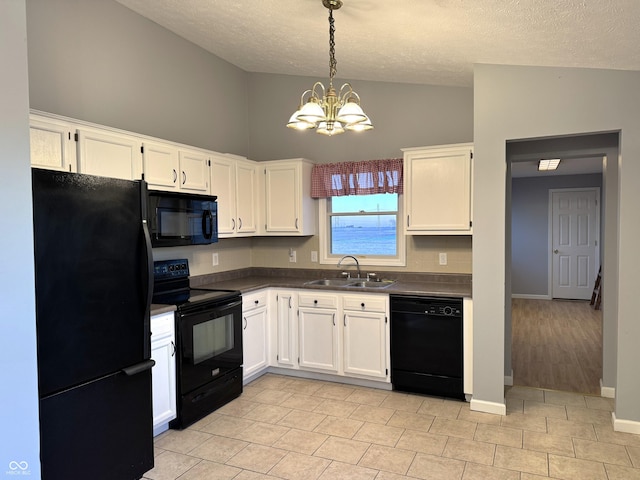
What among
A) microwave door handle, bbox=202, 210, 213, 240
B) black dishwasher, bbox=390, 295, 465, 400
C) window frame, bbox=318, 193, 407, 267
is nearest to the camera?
black dishwasher, bbox=390, 295, 465, 400

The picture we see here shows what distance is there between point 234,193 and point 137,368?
2.15 metres

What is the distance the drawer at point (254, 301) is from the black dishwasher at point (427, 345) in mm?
1194

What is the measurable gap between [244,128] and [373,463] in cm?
360

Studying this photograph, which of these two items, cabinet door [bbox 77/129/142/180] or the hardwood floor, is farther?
the hardwood floor

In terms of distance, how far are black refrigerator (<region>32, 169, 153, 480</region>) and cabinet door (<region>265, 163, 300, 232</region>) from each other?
2.18 metres

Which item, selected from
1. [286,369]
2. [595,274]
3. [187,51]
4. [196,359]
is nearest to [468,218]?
[286,369]

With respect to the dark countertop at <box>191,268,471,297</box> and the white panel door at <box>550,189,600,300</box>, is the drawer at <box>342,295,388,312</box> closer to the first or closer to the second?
the dark countertop at <box>191,268,471,297</box>

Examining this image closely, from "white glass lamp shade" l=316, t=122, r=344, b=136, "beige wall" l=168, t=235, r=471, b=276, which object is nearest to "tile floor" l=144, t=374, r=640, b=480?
"beige wall" l=168, t=235, r=471, b=276

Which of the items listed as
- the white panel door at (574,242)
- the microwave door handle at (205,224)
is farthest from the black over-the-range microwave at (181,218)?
the white panel door at (574,242)

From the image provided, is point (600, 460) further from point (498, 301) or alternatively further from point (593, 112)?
point (593, 112)

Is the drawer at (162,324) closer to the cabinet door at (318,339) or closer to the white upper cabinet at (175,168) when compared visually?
the white upper cabinet at (175,168)

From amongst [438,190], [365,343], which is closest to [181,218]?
[365,343]

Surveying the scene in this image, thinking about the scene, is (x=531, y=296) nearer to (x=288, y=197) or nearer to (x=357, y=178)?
(x=357, y=178)

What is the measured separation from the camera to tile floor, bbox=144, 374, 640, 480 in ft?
8.61
